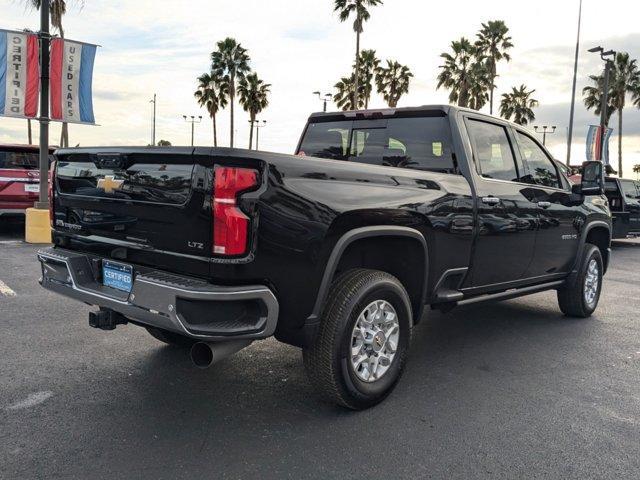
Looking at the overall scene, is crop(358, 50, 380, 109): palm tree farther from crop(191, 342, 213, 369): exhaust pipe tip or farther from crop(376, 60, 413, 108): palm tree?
crop(191, 342, 213, 369): exhaust pipe tip

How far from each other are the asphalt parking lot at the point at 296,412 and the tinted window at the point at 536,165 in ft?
4.74

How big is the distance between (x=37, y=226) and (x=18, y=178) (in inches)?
45.9

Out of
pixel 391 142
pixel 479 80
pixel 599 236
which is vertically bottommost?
pixel 599 236

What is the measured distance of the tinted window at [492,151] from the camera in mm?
4352

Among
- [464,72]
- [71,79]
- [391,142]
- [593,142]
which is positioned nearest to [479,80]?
[464,72]

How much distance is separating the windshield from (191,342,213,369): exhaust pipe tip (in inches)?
87.7

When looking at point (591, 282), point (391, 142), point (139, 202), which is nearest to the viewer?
point (139, 202)

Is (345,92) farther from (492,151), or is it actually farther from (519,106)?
(492,151)

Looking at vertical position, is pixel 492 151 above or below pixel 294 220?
above

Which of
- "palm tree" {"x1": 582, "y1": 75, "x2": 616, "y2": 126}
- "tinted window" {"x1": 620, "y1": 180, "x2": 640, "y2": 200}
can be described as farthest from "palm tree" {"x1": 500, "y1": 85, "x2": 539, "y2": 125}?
"tinted window" {"x1": 620, "y1": 180, "x2": 640, "y2": 200}

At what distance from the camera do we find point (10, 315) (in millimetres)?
5309

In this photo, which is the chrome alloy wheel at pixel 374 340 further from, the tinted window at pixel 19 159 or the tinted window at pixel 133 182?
the tinted window at pixel 19 159

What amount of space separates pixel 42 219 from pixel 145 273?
847 centimetres

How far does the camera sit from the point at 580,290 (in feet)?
19.2
